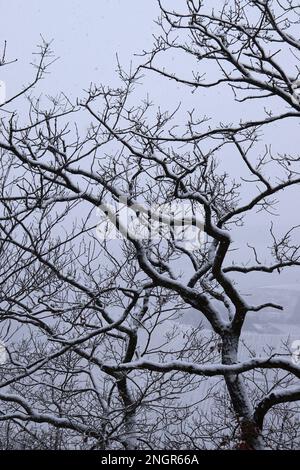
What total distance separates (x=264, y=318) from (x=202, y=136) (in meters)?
10.9

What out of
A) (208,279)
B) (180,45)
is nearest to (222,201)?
(208,279)

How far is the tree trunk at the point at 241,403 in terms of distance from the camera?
7.17m

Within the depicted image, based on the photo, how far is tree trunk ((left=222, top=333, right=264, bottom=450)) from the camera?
7.17 meters

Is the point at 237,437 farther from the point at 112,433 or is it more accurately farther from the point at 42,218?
the point at 42,218

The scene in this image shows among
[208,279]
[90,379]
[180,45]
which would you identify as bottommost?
[90,379]

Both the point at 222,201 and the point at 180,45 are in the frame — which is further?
the point at 222,201

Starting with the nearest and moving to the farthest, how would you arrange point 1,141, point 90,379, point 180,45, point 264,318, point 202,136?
1. point 1,141
2. point 202,136
3. point 180,45
4. point 90,379
5. point 264,318

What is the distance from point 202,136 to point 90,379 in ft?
17.7

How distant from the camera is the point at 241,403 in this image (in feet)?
27.5

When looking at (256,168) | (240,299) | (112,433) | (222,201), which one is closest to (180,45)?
(256,168)
